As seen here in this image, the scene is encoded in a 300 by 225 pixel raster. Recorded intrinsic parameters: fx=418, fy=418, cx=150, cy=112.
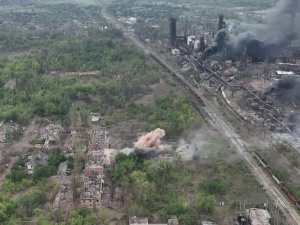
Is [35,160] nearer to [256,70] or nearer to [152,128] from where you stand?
[152,128]

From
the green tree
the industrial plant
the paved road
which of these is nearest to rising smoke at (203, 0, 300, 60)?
the industrial plant

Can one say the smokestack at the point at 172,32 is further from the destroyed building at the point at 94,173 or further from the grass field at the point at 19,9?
the grass field at the point at 19,9

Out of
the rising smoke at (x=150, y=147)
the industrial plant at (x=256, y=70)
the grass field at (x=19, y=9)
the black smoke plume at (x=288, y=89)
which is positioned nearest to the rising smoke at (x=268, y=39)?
the industrial plant at (x=256, y=70)

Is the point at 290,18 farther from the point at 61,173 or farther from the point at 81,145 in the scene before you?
the point at 61,173

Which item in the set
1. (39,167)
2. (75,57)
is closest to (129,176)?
(39,167)

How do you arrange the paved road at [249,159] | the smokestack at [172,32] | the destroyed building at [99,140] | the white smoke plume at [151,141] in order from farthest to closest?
the smokestack at [172,32]
the destroyed building at [99,140]
the white smoke plume at [151,141]
the paved road at [249,159]

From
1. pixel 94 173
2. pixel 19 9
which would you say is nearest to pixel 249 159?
pixel 94 173
